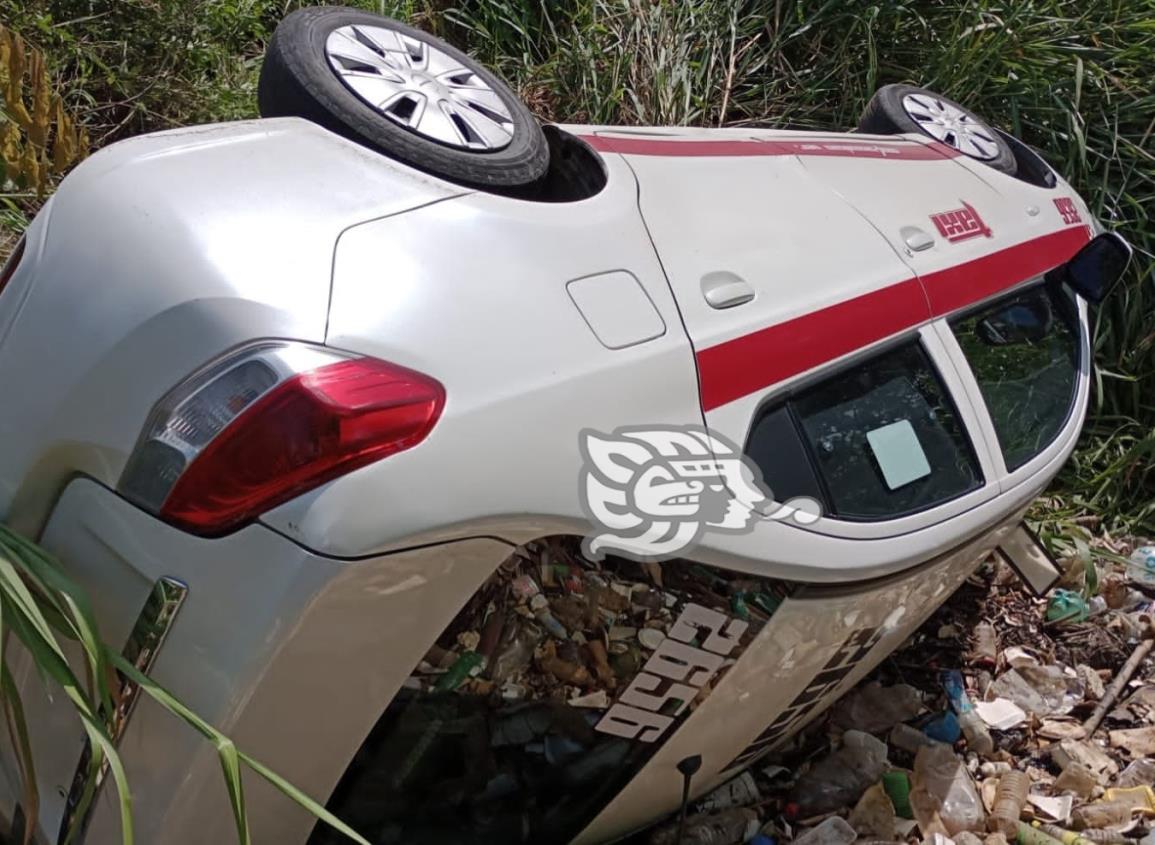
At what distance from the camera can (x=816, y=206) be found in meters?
2.46

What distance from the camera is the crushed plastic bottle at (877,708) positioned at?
328cm

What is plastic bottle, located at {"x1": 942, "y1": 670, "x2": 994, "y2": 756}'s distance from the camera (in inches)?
130

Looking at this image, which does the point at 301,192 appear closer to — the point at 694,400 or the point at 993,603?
the point at 694,400

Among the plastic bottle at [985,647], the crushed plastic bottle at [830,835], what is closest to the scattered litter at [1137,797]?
the plastic bottle at [985,647]

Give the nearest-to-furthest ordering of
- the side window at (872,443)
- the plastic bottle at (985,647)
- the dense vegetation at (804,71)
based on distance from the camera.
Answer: the side window at (872,443), the plastic bottle at (985,647), the dense vegetation at (804,71)

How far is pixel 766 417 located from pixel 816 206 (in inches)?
23.1

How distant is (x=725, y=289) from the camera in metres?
2.10

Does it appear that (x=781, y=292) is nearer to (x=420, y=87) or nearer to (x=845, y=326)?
(x=845, y=326)

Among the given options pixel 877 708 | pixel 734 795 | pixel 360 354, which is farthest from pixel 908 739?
pixel 360 354

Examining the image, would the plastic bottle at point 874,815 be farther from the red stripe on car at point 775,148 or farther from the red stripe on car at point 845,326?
the red stripe on car at point 775,148

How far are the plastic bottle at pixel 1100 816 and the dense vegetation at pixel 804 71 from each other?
1.45 m

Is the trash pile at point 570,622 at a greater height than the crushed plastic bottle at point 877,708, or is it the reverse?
the trash pile at point 570,622

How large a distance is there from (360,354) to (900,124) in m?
2.18

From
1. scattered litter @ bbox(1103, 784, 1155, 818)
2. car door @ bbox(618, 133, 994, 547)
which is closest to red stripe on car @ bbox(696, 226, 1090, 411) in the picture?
car door @ bbox(618, 133, 994, 547)
